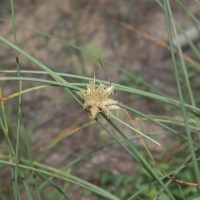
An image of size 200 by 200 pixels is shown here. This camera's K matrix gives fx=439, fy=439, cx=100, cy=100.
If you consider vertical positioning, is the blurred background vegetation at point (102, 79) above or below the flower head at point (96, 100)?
above

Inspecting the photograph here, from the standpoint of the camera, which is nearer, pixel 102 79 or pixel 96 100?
pixel 96 100

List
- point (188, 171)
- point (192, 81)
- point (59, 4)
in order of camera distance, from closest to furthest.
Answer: point (188, 171)
point (192, 81)
point (59, 4)

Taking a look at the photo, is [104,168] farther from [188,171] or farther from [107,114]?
[107,114]

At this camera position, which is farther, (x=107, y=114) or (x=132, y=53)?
(x=132, y=53)

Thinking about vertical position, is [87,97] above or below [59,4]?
below

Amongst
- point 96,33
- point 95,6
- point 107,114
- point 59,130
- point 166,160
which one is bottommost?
point 107,114

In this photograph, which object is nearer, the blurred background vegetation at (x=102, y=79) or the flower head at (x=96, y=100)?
the flower head at (x=96, y=100)

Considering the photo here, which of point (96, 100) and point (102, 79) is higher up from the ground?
point (102, 79)

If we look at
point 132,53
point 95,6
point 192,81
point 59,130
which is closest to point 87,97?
point 59,130

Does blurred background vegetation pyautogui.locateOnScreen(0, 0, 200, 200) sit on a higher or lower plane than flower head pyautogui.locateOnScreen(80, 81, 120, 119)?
higher

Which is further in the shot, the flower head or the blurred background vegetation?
the blurred background vegetation

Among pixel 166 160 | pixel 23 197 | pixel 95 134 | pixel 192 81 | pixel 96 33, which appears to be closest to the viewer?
pixel 166 160
